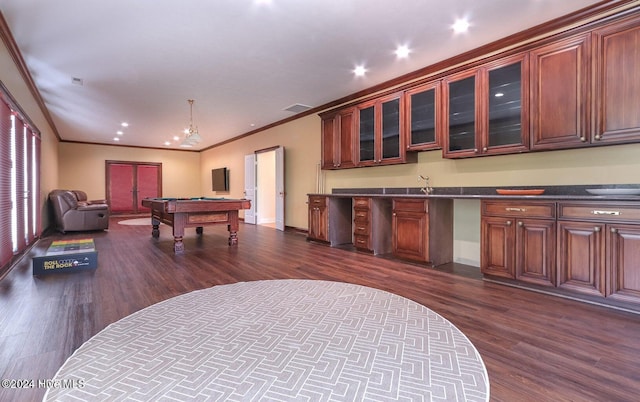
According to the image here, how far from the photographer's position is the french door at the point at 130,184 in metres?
11.1

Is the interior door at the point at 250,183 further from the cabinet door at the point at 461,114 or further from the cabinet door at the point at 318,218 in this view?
the cabinet door at the point at 461,114

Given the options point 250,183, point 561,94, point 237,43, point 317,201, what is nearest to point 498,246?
point 561,94

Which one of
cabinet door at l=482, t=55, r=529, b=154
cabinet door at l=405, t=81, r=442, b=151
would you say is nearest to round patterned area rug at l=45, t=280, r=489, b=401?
cabinet door at l=482, t=55, r=529, b=154

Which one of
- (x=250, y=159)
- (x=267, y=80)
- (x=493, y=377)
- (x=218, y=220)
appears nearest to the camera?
(x=493, y=377)

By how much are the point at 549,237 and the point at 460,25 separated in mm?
2281

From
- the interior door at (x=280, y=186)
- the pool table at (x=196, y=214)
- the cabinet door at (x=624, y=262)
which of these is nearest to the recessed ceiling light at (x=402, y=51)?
the cabinet door at (x=624, y=262)

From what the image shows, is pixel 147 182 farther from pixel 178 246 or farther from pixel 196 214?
pixel 178 246

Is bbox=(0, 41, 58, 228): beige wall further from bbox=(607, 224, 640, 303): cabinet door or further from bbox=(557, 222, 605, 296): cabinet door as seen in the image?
bbox=(607, 224, 640, 303): cabinet door

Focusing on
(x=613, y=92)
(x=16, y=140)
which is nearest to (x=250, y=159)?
(x=16, y=140)

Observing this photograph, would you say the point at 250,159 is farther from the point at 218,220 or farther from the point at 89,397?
the point at 89,397

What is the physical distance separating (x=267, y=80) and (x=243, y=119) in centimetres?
274

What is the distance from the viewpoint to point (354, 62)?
4.19 metres

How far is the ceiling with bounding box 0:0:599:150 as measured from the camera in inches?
116

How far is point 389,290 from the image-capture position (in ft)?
9.56
